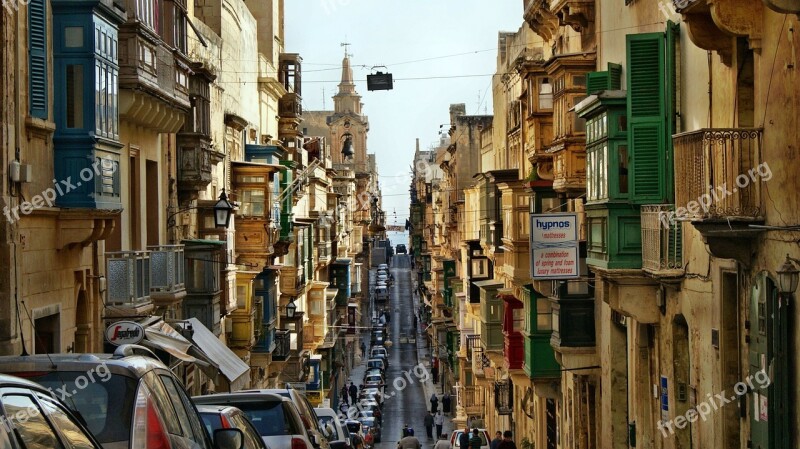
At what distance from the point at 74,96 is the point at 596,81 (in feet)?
31.5

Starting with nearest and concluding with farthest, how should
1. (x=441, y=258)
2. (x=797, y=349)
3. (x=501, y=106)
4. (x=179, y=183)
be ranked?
(x=797, y=349)
(x=179, y=183)
(x=501, y=106)
(x=441, y=258)

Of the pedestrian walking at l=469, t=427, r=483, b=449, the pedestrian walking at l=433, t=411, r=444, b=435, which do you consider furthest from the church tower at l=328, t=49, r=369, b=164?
the pedestrian walking at l=469, t=427, r=483, b=449

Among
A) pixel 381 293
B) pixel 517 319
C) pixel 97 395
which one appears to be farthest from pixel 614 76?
pixel 381 293

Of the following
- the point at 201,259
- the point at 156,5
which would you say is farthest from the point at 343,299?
the point at 156,5

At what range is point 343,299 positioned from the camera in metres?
88.9

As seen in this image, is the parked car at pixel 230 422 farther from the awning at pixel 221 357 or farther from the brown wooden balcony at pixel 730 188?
the awning at pixel 221 357

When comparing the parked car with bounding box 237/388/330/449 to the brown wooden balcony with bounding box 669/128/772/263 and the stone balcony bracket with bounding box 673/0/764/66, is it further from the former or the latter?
the stone balcony bracket with bounding box 673/0/764/66

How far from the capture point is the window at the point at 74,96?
1923cm

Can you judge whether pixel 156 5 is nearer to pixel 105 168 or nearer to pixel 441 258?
pixel 105 168

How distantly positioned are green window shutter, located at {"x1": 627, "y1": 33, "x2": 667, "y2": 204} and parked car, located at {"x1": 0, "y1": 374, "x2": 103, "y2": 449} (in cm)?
1488

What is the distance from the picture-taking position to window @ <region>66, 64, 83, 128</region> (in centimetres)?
1923

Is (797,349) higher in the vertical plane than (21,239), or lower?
lower

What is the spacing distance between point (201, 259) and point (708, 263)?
17585 mm

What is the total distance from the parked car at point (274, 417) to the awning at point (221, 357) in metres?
11.6
